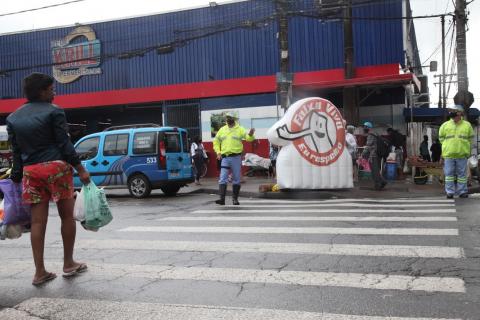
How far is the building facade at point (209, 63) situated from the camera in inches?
728

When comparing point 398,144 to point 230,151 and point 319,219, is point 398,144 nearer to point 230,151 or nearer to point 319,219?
point 230,151

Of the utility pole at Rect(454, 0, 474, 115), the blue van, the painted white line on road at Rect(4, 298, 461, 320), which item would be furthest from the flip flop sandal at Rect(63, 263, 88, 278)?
the utility pole at Rect(454, 0, 474, 115)

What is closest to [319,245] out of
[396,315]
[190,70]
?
[396,315]

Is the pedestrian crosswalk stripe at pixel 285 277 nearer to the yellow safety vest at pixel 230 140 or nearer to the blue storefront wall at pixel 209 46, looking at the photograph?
the yellow safety vest at pixel 230 140

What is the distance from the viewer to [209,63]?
21.3 meters

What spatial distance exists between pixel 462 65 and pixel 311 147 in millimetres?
5086

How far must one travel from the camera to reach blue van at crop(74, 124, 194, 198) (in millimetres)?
12797

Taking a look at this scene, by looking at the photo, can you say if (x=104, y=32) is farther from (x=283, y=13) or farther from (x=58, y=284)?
(x=58, y=284)

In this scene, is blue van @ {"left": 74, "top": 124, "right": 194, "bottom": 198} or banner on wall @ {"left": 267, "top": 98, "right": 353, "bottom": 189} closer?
banner on wall @ {"left": 267, "top": 98, "right": 353, "bottom": 189}

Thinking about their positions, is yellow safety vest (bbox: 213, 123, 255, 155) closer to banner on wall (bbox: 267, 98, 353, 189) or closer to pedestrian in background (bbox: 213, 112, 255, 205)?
pedestrian in background (bbox: 213, 112, 255, 205)

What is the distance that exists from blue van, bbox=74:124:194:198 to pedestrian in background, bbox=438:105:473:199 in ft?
20.8

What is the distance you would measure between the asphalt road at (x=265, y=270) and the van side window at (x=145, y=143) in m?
4.95

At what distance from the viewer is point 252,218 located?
8.11 meters

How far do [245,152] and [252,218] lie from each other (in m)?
12.0
